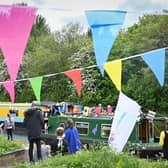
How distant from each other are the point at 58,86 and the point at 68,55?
4.82m

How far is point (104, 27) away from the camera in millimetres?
12328

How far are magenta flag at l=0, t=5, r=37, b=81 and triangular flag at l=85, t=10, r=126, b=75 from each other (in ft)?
6.09

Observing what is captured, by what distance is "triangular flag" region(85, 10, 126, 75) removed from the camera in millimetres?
12133

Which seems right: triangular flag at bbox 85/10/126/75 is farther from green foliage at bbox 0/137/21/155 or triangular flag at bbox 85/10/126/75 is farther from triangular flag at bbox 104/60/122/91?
green foliage at bbox 0/137/21/155

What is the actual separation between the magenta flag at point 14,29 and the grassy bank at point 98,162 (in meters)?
2.99

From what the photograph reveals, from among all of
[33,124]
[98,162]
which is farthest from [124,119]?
[98,162]

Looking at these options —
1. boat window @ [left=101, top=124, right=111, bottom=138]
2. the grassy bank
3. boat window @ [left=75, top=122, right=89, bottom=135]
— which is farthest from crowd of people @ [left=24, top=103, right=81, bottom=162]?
boat window @ [left=75, top=122, right=89, bottom=135]

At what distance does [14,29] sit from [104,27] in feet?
8.51

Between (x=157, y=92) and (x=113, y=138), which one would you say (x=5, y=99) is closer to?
(x=157, y=92)

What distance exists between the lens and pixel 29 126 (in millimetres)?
11836

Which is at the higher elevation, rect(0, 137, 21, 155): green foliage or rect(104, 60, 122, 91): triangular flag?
rect(104, 60, 122, 91): triangular flag

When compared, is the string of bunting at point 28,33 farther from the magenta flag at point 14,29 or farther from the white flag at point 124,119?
the white flag at point 124,119

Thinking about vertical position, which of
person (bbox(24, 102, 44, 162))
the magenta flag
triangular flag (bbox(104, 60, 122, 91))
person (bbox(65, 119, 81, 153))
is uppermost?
the magenta flag

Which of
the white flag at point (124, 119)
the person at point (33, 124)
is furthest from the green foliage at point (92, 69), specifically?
the person at point (33, 124)
